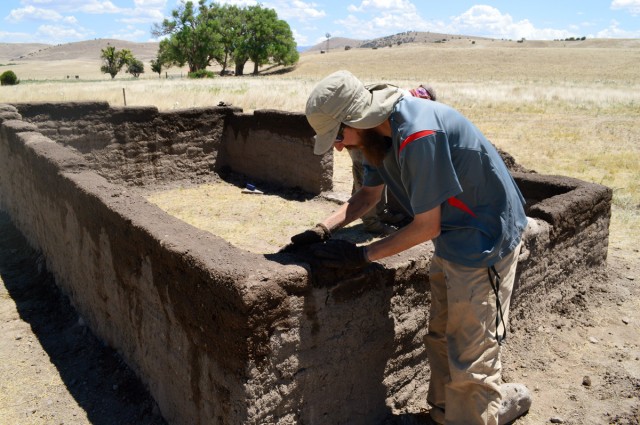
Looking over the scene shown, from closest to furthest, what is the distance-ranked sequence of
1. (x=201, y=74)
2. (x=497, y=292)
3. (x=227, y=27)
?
(x=497, y=292) < (x=201, y=74) < (x=227, y=27)

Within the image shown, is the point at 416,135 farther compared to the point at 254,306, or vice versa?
the point at 254,306

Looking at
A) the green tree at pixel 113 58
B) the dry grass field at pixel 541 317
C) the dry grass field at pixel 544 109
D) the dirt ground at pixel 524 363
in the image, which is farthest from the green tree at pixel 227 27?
the dirt ground at pixel 524 363

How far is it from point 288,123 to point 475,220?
7271mm

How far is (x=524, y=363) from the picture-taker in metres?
4.12

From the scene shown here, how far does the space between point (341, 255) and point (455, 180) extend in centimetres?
68

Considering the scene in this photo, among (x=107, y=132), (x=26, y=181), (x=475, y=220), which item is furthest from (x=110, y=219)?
(x=107, y=132)

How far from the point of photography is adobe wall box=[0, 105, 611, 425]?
2.75 metres

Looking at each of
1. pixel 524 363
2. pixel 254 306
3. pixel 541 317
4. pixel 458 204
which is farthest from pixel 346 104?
pixel 541 317

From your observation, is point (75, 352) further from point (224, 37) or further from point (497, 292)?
point (224, 37)

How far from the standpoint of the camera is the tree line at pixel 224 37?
57.2 meters

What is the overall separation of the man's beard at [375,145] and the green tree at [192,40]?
57.2 meters

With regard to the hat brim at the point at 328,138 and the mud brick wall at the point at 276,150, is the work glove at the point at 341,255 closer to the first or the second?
the hat brim at the point at 328,138

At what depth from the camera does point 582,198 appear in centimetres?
475

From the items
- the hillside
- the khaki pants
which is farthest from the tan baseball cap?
the hillside
